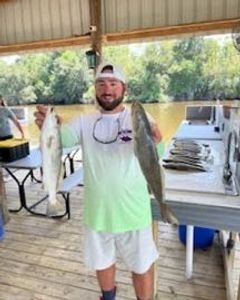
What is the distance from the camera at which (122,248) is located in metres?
1.64

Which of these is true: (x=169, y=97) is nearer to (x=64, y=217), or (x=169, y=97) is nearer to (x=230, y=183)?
(x=64, y=217)

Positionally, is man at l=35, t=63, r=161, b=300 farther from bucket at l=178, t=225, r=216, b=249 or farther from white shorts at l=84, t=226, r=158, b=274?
bucket at l=178, t=225, r=216, b=249

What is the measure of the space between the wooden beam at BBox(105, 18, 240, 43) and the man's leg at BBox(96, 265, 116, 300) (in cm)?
409

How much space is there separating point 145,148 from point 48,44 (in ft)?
16.9

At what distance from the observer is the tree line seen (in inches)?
251

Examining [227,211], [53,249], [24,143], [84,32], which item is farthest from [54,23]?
[227,211]

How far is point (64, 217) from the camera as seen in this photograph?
3510 mm

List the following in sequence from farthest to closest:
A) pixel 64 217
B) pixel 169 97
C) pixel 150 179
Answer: pixel 169 97 < pixel 64 217 < pixel 150 179

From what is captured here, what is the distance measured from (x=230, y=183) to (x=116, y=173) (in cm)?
76

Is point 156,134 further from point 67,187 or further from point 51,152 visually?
point 67,187

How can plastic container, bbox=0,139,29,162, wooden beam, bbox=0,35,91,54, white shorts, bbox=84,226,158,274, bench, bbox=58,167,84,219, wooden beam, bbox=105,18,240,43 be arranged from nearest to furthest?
white shorts, bbox=84,226,158,274
bench, bbox=58,167,84,219
plastic container, bbox=0,139,29,162
wooden beam, bbox=105,18,240,43
wooden beam, bbox=0,35,91,54

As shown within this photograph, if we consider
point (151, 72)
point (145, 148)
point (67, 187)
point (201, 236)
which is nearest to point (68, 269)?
point (67, 187)

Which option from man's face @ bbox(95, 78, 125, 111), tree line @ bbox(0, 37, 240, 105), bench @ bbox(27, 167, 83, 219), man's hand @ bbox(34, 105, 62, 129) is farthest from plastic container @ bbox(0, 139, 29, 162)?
man's hand @ bbox(34, 105, 62, 129)

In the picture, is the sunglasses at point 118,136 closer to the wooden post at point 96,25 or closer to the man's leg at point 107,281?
the man's leg at point 107,281
